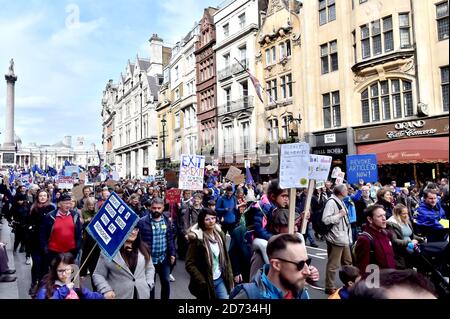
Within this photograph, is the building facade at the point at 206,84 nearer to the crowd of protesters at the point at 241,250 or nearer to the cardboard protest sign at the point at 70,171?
the cardboard protest sign at the point at 70,171

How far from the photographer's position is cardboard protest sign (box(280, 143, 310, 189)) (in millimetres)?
3857

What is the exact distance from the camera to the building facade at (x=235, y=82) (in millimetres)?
29359

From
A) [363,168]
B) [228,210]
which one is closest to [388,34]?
[363,168]

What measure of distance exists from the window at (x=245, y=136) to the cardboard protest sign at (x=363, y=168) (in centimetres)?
2077

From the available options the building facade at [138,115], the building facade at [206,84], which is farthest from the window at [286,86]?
the building facade at [138,115]

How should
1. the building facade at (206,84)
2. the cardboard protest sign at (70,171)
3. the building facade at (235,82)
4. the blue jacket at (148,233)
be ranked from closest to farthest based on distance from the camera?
the blue jacket at (148,233), the cardboard protest sign at (70,171), the building facade at (235,82), the building facade at (206,84)

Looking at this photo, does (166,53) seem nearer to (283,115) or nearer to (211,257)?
(283,115)

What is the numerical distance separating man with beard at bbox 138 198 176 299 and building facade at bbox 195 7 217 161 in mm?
28437

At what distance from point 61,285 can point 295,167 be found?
8.51ft

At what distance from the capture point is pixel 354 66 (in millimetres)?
20438

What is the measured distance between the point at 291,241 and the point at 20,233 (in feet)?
30.6

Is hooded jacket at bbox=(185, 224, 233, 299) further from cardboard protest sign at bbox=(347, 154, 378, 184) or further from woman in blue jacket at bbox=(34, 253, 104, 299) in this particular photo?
cardboard protest sign at bbox=(347, 154, 378, 184)
